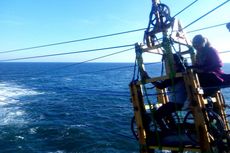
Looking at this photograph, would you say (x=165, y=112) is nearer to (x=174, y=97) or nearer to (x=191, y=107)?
(x=174, y=97)

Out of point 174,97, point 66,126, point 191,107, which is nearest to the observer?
point 191,107

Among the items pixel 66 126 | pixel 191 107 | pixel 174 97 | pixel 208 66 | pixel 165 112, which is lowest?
pixel 66 126

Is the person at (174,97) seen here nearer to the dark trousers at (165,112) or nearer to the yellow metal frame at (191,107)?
the dark trousers at (165,112)

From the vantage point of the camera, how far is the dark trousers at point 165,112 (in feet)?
27.6

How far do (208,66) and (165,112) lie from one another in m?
1.66

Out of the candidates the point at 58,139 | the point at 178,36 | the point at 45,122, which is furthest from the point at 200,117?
the point at 45,122

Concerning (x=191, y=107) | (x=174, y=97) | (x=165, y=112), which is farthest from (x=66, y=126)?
(x=191, y=107)

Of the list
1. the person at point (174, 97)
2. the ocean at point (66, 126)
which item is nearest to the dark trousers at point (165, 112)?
the person at point (174, 97)

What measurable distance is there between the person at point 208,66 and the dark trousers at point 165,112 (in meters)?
0.92

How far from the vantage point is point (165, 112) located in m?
8.48

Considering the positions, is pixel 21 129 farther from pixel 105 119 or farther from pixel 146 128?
pixel 146 128

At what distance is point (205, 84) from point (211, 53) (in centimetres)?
83

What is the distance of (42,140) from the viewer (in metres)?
32.9

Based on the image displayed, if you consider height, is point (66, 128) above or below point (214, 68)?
below
